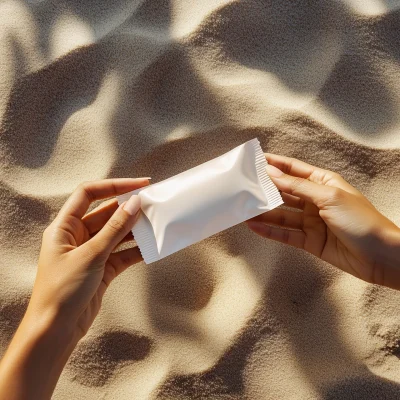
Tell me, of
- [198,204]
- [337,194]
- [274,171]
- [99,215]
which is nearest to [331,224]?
[337,194]

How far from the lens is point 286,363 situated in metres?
1.31

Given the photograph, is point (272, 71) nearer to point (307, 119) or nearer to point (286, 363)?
point (307, 119)

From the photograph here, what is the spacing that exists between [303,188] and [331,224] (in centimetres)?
11

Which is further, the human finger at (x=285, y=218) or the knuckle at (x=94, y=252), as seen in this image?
the human finger at (x=285, y=218)

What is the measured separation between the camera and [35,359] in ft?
3.90

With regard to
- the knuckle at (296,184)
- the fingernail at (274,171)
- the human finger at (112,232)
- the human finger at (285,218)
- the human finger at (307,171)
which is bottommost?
the human finger at (285,218)

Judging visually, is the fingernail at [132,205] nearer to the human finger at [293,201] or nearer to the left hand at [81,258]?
the left hand at [81,258]

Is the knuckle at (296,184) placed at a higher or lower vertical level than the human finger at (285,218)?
higher

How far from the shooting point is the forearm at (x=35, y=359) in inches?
46.4

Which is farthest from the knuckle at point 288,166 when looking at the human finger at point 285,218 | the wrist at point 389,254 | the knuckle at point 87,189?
the knuckle at point 87,189

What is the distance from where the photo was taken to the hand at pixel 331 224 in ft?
3.95

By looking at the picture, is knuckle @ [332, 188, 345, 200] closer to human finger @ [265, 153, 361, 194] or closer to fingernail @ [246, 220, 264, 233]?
human finger @ [265, 153, 361, 194]

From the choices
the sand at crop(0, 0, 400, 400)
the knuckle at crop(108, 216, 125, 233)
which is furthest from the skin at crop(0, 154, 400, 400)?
the sand at crop(0, 0, 400, 400)

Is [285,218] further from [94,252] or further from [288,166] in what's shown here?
[94,252]
